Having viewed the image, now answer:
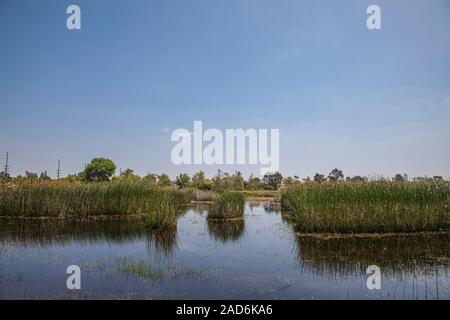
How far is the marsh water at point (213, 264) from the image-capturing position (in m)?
6.45

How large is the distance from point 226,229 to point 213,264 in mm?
6483

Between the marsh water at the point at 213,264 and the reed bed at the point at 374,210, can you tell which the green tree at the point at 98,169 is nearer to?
the marsh water at the point at 213,264

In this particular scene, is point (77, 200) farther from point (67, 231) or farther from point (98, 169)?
point (98, 169)

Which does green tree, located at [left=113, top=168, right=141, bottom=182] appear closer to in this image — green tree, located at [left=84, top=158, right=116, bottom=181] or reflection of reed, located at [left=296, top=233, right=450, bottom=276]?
green tree, located at [left=84, top=158, right=116, bottom=181]

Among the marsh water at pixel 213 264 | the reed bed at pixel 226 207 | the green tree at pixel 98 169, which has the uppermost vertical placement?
the green tree at pixel 98 169

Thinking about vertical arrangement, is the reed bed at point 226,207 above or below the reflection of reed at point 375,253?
above

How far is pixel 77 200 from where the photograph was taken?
1783cm

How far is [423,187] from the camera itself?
13.5 m

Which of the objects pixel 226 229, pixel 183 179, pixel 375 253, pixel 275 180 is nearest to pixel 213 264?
pixel 375 253

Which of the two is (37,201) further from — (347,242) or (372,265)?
(372,265)

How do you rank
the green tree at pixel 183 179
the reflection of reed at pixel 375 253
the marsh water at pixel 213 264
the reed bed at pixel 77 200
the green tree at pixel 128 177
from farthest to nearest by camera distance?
the green tree at pixel 183 179
the green tree at pixel 128 177
the reed bed at pixel 77 200
the reflection of reed at pixel 375 253
the marsh water at pixel 213 264

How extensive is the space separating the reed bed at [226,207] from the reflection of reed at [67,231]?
3.81 meters

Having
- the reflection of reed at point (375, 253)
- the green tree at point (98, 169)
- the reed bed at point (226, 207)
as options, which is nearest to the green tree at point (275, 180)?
the green tree at point (98, 169)

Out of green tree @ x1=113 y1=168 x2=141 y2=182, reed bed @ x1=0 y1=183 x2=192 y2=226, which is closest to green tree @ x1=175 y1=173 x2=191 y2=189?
green tree @ x1=113 y1=168 x2=141 y2=182
